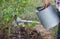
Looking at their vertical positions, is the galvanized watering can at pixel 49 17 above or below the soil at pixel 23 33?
above

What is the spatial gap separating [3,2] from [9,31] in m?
0.47

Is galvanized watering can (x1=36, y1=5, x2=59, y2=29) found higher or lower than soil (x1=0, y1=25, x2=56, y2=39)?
higher

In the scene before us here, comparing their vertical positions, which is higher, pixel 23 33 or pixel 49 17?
pixel 49 17

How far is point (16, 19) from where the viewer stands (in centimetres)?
307

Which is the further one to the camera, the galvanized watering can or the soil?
Answer: the soil

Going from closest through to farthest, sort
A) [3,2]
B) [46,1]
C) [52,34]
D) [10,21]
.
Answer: [46,1] → [3,2] → [10,21] → [52,34]

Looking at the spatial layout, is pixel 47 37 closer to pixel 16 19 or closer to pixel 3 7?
pixel 16 19

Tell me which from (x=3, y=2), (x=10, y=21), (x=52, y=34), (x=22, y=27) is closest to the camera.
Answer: (x=3, y=2)

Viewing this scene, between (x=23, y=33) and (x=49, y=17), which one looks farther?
(x=23, y=33)

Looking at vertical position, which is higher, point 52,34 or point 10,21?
point 10,21

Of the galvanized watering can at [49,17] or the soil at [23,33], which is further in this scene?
the soil at [23,33]

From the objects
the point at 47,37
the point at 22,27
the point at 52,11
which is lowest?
the point at 47,37

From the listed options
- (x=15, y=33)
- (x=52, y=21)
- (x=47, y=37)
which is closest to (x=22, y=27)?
(x=15, y=33)

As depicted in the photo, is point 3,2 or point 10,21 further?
point 10,21
